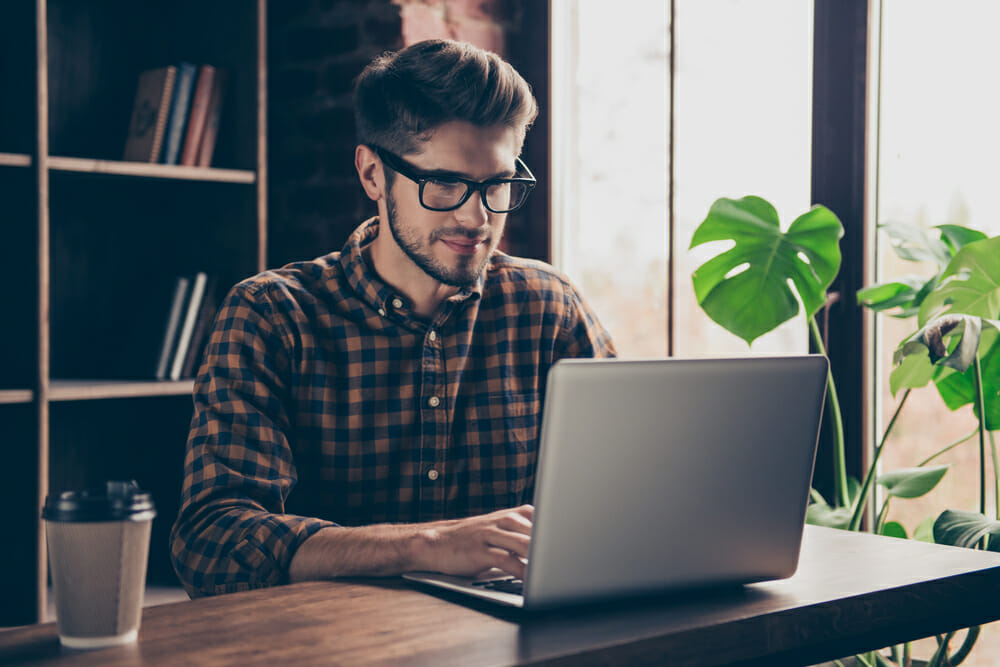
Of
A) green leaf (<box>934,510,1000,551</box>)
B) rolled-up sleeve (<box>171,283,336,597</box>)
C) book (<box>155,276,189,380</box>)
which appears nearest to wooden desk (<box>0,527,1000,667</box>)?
rolled-up sleeve (<box>171,283,336,597</box>)

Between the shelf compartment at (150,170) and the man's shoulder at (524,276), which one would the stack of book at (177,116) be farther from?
the man's shoulder at (524,276)

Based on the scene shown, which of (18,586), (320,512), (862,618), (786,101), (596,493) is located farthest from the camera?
(786,101)

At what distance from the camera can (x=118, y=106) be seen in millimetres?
2506

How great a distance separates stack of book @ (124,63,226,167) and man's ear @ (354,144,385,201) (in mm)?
792

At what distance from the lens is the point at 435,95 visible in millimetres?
1596

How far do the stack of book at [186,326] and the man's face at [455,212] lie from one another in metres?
0.86

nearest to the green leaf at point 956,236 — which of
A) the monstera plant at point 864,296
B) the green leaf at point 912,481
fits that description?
the monstera plant at point 864,296

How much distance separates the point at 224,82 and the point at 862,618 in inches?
74.0

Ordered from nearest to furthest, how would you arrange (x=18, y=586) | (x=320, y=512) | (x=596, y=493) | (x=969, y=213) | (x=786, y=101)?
(x=596, y=493) < (x=320, y=512) < (x=969, y=213) < (x=18, y=586) < (x=786, y=101)

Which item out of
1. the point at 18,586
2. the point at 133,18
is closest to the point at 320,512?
the point at 18,586

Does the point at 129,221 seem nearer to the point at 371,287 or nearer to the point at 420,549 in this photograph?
the point at 371,287

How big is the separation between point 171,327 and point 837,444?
144 centimetres

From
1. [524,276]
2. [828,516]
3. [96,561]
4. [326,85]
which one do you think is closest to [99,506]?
[96,561]

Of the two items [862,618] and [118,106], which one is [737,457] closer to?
[862,618]
